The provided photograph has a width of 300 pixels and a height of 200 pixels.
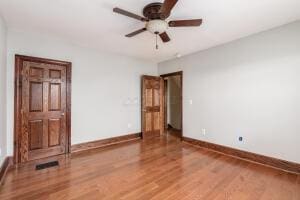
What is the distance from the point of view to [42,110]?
3.17 m

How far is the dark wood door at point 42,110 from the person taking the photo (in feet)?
9.80

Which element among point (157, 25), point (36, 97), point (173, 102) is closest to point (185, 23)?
point (157, 25)

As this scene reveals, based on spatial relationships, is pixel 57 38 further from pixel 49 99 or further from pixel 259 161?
pixel 259 161

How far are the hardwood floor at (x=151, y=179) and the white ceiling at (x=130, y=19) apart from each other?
8.07 ft

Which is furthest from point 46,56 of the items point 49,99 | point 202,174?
point 202,174

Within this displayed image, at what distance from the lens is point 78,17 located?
2.46 meters

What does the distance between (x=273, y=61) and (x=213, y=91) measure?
4.19ft

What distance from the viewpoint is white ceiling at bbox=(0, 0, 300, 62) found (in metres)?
2.13

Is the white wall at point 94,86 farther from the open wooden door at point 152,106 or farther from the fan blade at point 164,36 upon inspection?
the fan blade at point 164,36

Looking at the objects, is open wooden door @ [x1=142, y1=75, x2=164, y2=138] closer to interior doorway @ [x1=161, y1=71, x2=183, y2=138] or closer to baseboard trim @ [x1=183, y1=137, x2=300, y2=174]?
interior doorway @ [x1=161, y1=71, x2=183, y2=138]

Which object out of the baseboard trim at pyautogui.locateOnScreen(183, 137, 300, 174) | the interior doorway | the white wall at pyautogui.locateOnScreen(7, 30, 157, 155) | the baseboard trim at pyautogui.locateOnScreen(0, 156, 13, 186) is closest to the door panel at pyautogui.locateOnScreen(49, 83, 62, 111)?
the white wall at pyautogui.locateOnScreen(7, 30, 157, 155)

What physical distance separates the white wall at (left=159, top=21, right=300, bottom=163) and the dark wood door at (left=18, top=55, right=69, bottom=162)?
10.3 ft

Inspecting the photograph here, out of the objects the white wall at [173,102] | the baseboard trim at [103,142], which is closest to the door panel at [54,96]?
the baseboard trim at [103,142]

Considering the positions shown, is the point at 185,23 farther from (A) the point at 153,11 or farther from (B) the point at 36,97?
(B) the point at 36,97
